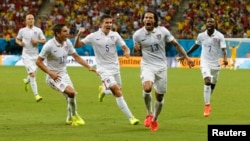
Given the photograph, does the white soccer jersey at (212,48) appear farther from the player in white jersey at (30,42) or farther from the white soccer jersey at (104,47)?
the player in white jersey at (30,42)

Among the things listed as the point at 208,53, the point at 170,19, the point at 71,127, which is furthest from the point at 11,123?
the point at 170,19

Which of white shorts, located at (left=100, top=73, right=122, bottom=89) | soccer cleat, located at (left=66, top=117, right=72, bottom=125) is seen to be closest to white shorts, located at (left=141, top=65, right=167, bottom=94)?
white shorts, located at (left=100, top=73, right=122, bottom=89)

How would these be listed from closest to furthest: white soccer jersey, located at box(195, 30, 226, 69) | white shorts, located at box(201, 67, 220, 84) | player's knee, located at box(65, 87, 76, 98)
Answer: player's knee, located at box(65, 87, 76, 98), white shorts, located at box(201, 67, 220, 84), white soccer jersey, located at box(195, 30, 226, 69)

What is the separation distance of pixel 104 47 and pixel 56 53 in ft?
4.70

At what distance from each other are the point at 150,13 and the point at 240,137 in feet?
16.4

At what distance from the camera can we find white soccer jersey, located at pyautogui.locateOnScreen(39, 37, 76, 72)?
16359 mm

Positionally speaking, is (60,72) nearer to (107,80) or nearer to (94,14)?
(107,80)

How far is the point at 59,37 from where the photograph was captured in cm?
1642

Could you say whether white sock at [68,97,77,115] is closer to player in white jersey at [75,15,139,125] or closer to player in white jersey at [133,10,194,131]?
player in white jersey at [75,15,139,125]

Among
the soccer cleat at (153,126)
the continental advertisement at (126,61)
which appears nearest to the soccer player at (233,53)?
the continental advertisement at (126,61)

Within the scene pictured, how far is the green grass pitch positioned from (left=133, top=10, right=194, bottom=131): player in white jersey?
0.73m

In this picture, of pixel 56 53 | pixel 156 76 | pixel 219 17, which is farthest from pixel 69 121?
pixel 219 17

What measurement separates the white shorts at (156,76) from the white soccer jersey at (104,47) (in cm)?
164

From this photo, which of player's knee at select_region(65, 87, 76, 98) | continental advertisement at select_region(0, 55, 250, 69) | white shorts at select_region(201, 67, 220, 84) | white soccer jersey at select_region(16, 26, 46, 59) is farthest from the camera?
continental advertisement at select_region(0, 55, 250, 69)
